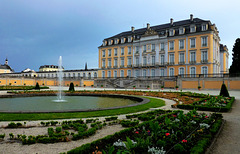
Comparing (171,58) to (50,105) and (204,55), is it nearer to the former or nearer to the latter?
(204,55)

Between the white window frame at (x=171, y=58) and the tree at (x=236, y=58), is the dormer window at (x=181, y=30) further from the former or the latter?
the tree at (x=236, y=58)

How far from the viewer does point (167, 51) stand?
38.9m

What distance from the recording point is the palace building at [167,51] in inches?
1348

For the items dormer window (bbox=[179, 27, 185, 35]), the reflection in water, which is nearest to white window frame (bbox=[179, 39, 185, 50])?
dormer window (bbox=[179, 27, 185, 35])

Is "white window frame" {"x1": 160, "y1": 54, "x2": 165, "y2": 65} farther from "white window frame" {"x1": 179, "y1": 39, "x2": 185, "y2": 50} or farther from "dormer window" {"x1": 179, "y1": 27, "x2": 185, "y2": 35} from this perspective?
"dormer window" {"x1": 179, "y1": 27, "x2": 185, "y2": 35}

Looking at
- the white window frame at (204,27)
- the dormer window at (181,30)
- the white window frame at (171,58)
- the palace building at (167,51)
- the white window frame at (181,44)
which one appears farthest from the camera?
the white window frame at (171,58)

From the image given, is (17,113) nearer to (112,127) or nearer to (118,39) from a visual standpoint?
(112,127)

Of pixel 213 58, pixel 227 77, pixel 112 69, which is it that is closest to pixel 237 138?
pixel 227 77

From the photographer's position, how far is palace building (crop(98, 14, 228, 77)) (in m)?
34.2

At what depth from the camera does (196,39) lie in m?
35.0

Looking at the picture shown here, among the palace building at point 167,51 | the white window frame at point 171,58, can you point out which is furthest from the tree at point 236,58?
the white window frame at point 171,58

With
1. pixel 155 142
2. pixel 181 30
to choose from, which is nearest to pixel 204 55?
pixel 181 30

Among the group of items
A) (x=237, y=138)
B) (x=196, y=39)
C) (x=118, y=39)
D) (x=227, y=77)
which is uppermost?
(x=118, y=39)

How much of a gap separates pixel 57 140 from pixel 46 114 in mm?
3541
